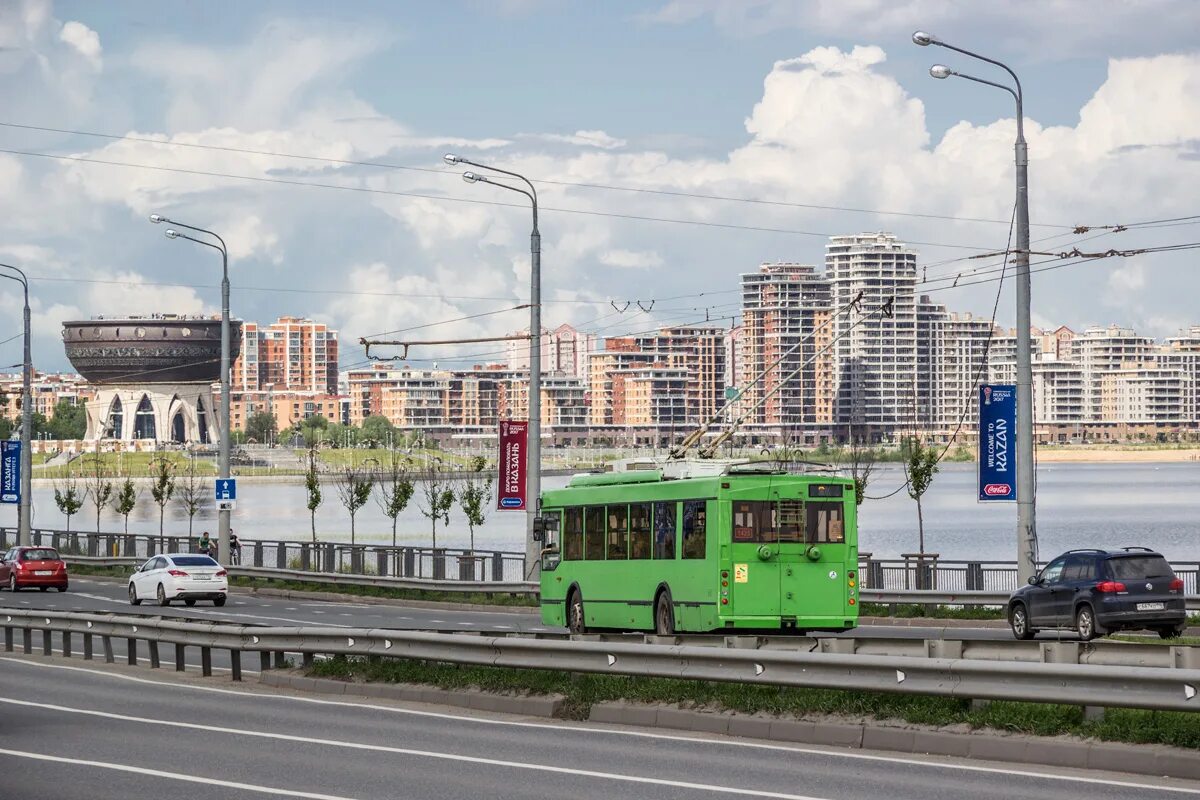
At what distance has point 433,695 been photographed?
20312 millimetres

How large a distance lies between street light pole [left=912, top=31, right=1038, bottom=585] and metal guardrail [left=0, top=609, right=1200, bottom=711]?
12432 mm

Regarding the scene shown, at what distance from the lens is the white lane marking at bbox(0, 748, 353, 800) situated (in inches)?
506

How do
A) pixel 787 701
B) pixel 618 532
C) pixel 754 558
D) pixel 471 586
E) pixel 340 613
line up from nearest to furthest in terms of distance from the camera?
pixel 787 701 → pixel 754 558 → pixel 618 532 → pixel 340 613 → pixel 471 586

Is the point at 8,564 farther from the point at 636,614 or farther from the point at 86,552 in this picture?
the point at 636,614

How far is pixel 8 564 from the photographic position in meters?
54.2

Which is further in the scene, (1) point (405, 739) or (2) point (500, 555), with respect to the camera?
(2) point (500, 555)

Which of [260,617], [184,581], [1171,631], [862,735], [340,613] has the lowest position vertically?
[340,613]

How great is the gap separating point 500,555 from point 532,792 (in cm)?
3477

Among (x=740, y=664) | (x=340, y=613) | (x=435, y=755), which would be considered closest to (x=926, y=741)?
(x=740, y=664)

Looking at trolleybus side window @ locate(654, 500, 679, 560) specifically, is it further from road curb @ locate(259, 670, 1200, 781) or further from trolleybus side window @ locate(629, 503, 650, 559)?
road curb @ locate(259, 670, 1200, 781)

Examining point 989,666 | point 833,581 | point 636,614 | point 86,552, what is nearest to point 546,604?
point 636,614

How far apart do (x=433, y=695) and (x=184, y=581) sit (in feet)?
85.5

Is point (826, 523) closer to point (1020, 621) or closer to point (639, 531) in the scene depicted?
point (639, 531)

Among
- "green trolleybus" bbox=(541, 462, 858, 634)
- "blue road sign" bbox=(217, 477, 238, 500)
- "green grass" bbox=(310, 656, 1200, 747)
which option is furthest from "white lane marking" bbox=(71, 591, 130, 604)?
"green grass" bbox=(310, 656, 1200, 747)
